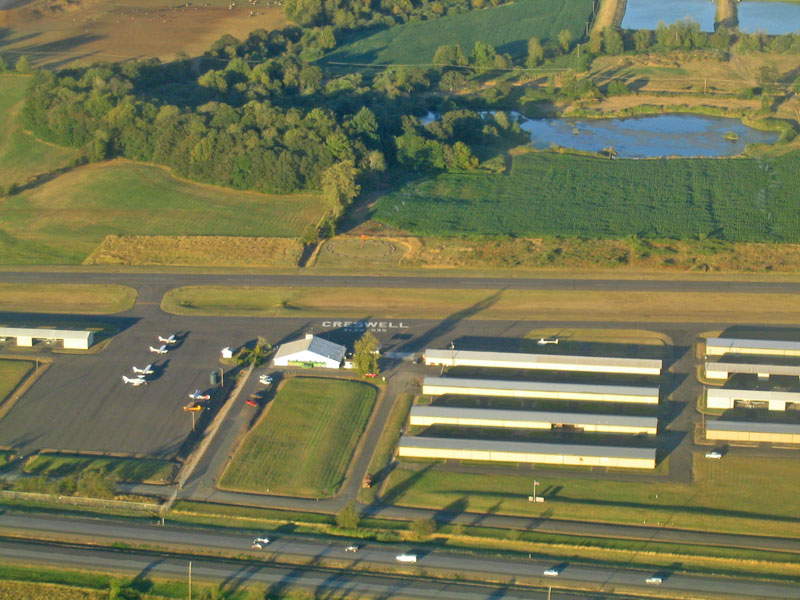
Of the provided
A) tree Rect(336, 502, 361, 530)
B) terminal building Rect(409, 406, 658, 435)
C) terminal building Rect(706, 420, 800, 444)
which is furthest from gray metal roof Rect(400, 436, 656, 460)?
tree Rect(336, 502, 361, 530)

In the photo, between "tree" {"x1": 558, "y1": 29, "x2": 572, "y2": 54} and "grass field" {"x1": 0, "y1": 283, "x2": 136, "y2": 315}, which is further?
"tree" {"x1": 558, "y1": 29, "x2": 572, "y2": 54}

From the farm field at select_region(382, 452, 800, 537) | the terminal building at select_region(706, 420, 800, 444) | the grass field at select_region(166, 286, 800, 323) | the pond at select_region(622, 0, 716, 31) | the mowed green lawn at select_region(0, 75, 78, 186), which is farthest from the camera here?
the pond at select_region(622, 0, 716, 31)

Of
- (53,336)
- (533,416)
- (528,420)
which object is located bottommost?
(528,420)

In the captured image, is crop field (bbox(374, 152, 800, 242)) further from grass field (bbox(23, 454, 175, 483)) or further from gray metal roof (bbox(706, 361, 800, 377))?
grass field (bbox(23, 454, 175, 483))

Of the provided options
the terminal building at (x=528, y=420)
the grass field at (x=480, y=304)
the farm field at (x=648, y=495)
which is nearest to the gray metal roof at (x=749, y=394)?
the terminal building at (x=528, y=420)

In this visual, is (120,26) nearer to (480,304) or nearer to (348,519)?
(480,304)

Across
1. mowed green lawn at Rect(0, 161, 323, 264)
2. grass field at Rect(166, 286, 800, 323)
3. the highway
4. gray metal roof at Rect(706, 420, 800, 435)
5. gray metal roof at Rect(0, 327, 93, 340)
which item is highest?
mowed green lawn at Rect(0, 161, 323, 264)

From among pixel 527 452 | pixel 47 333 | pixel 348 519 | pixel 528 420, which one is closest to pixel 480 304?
pixel 528 420

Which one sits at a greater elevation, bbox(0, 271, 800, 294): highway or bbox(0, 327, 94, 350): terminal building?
bbox(0, 271, 800, 294): highway
